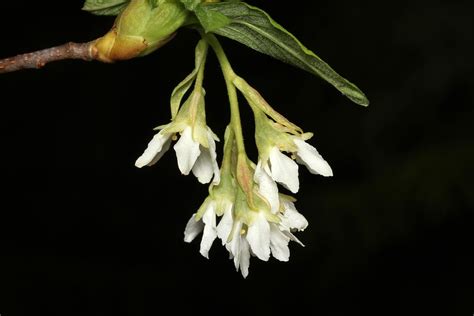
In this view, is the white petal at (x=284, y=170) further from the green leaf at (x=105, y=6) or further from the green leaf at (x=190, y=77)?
the green leaf at (x=105, y=6)

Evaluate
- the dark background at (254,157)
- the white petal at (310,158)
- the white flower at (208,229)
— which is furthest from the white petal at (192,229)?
the dark background at (254,157)

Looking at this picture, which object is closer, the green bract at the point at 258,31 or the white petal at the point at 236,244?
the green bract at the point at 258,31

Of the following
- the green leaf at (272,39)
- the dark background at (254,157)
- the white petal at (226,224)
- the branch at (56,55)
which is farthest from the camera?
the dark background at (254,157)

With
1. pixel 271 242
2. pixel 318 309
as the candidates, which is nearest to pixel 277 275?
pixel 318 309

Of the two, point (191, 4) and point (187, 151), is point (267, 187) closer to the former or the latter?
point (187, 151)

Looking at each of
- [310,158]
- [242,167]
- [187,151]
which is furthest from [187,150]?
[310,158]

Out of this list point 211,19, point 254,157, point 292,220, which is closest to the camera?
point 211,19
